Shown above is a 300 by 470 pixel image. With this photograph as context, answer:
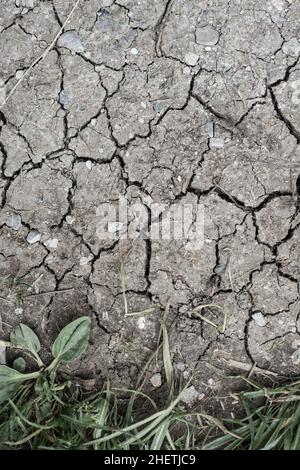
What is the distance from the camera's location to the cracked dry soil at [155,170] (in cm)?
306

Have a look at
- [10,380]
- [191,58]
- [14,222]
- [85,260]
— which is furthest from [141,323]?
[191,58]

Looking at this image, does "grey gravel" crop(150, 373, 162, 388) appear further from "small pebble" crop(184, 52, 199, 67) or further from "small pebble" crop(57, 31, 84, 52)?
"small pebble" crop(57, 31, 84, 52)

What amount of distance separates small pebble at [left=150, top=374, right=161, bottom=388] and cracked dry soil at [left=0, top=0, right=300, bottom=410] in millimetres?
30

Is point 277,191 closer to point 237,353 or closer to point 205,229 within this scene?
point 205,229

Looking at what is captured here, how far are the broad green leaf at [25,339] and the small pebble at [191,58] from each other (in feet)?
5.36

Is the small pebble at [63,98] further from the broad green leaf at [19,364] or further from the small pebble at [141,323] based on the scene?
the broad green leaf at [19,364]

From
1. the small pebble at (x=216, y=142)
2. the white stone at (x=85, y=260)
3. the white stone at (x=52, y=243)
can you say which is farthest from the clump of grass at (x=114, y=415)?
the small pebble at (x=216, y=142)

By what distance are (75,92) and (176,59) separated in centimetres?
57

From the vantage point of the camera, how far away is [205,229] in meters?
3.10

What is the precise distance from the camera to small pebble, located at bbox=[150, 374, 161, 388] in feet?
10.0

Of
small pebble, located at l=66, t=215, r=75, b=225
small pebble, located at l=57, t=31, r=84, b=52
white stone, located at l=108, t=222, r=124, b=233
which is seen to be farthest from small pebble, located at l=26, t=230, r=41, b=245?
small pebble, located at l=57, t=31, r=84, b=52

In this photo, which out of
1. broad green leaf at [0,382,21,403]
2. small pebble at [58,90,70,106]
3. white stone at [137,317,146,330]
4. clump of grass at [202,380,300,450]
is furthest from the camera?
small pebble at [58,90,70,106]
